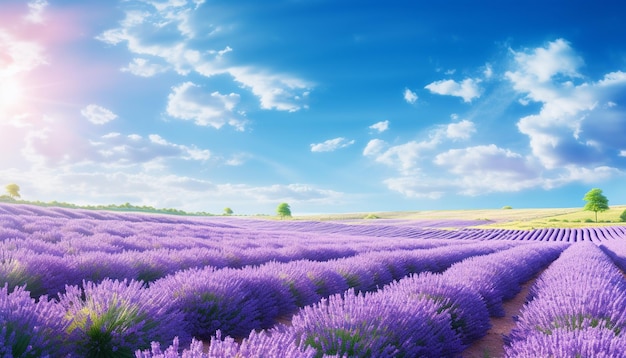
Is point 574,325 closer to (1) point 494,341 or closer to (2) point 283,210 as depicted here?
(1) point 494,341

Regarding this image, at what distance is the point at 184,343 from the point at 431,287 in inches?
88.4

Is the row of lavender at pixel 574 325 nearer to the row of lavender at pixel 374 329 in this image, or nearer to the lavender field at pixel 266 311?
the lavender field at pixel 266 311

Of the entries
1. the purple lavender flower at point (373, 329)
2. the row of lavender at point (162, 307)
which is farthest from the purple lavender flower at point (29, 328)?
the purple lavender flower at point (373, 329)

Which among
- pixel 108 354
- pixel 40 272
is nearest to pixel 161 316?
pixel 108 354

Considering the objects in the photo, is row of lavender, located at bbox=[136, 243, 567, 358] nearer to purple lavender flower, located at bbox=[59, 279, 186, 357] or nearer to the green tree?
purple lavender flower, located at bbox=[59, 279, 186, 357]

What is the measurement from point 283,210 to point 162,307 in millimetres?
60991

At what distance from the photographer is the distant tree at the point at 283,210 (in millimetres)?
63487

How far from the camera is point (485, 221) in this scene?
155ft

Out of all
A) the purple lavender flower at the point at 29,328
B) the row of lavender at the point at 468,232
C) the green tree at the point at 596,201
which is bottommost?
the row of lavender at the point at 468,232

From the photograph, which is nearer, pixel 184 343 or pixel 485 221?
pixel 184 343

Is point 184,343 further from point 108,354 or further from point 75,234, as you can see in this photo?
point 75,234

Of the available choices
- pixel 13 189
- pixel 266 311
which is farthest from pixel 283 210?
pixel 266 311

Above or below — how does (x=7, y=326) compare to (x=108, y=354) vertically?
above

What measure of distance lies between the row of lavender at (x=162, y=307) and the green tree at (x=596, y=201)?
190 feet
